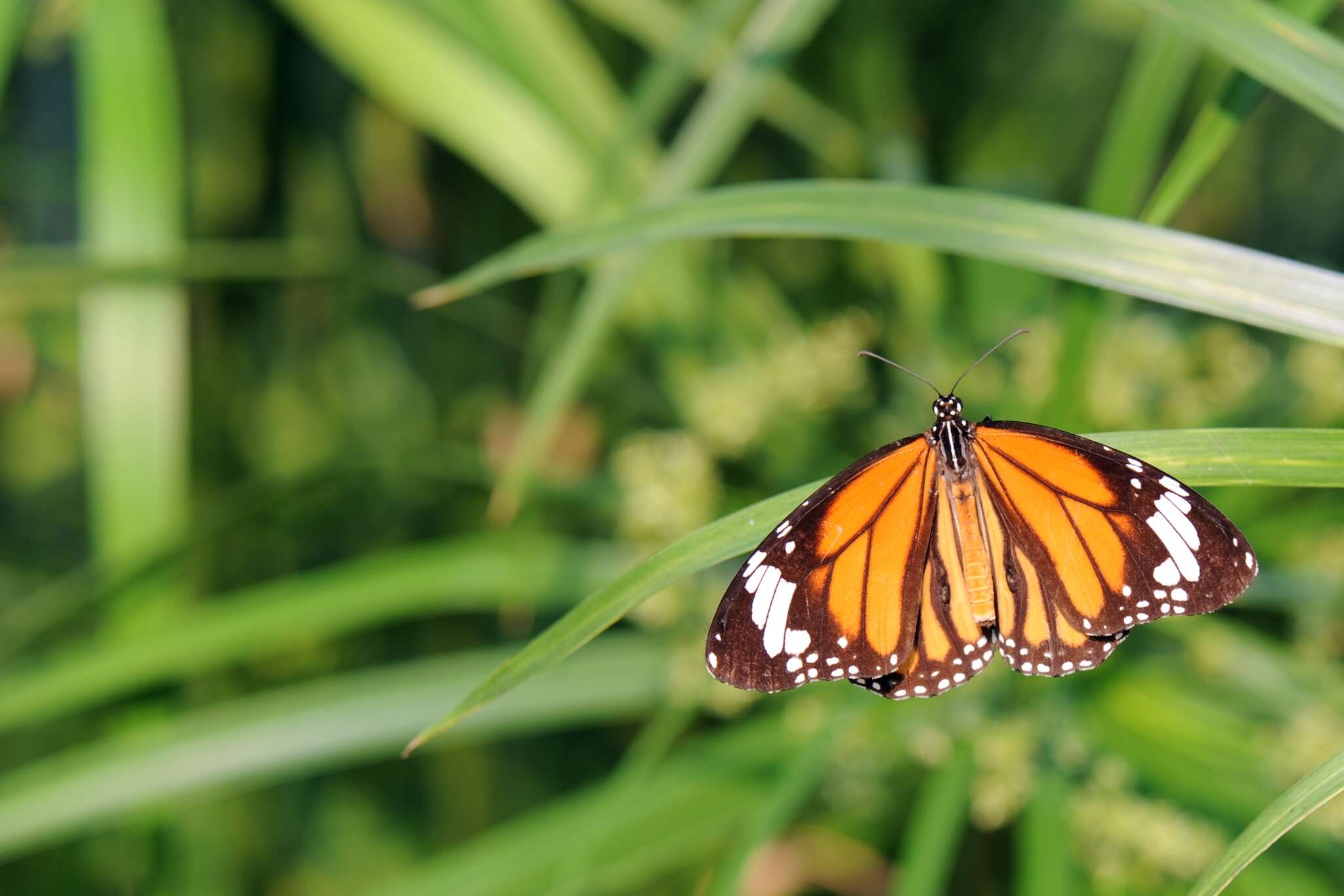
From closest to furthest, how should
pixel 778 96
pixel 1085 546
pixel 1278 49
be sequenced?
1. pixel 1278 49
2. pixel 1085 546
3. pixel 778 96

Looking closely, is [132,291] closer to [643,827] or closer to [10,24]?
[10,24]

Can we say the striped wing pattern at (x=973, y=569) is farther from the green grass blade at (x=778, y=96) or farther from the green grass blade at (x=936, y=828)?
the green grass blade at (x=778, y=96)

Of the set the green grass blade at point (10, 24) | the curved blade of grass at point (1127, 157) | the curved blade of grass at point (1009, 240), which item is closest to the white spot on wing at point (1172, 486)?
the curved blade of grass at point (1009, 240)

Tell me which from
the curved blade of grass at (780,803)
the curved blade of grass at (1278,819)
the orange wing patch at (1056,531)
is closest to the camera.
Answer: the curved blade of grass at (1278,819)

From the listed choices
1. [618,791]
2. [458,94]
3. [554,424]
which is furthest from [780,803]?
[458,94]

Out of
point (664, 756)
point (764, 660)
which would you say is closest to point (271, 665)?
point (664, 756)

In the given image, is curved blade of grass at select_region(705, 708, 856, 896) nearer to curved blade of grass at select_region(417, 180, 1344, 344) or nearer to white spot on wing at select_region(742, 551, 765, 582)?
white spot on wing at select_region(742, 551, 765, 582)

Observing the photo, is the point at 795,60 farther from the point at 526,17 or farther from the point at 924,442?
the point at 924,442
